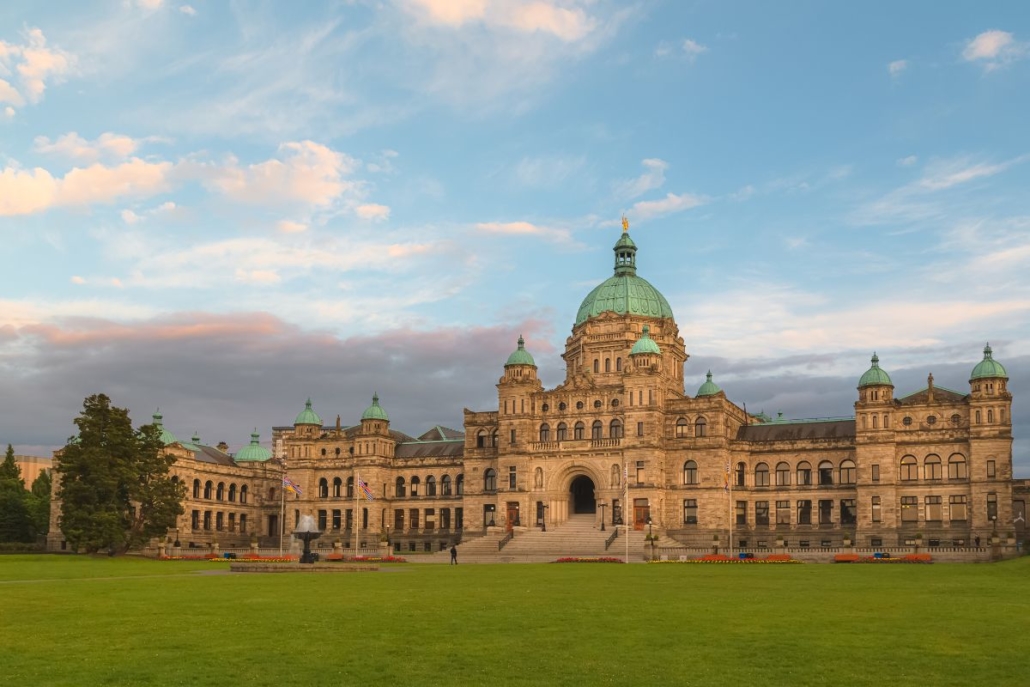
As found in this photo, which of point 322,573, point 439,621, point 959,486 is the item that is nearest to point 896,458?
point 959,486

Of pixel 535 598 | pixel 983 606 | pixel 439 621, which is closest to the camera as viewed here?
pixel 439 621

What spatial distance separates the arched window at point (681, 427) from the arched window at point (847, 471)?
16.3 m

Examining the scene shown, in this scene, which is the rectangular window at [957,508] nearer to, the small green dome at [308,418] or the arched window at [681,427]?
the arched window at [681,427]

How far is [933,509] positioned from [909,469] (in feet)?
14.5

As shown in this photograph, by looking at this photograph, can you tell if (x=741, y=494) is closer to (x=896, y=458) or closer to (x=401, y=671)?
(x=896, y=458)

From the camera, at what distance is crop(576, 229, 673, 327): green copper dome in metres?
128

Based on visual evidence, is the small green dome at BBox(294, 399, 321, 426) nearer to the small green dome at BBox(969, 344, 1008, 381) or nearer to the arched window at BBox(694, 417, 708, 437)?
the arched window at BBox(694, 417, 708, 437)

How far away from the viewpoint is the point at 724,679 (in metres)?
23.0

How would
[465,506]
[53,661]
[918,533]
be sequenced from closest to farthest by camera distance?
1. [53,661]
2. [918,533]
3. [465,506]

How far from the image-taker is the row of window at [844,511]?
105188 mm

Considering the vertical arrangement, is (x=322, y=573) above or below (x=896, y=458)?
below

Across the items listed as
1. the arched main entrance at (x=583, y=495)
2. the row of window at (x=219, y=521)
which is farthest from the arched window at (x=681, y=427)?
the row of window at (x=219, y=521)

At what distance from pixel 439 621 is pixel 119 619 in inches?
387

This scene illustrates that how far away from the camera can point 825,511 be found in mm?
112812
